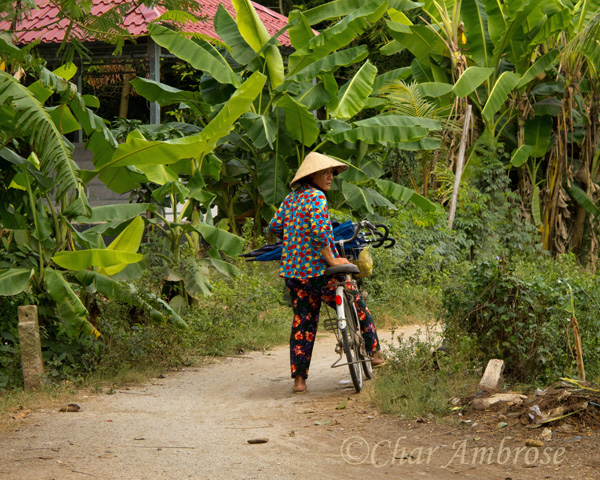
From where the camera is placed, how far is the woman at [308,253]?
5.60 metres

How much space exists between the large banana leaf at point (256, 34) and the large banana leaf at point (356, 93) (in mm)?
984

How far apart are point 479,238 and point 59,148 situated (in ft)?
29.1

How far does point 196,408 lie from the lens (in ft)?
18.4

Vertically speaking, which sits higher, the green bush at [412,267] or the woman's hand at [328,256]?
the woman's hand at [328,256]

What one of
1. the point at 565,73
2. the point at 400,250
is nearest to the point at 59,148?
the point at 400,250

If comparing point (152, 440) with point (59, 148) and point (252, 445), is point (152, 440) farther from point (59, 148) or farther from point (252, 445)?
point (59, 148)

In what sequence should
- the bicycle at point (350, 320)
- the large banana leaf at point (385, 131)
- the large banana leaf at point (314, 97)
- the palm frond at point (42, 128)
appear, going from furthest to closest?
the large banana leaf at point (385, 131)
the large banana leaf at point (314, 97)
the bicycle at point (350, 320)
the palm frond at point (42, 128)

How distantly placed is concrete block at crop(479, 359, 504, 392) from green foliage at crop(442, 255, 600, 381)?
0.16m

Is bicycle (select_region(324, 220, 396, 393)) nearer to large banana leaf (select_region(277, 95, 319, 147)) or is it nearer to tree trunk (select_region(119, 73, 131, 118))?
large banana leaf (select_region(277, 95, 319, 147))

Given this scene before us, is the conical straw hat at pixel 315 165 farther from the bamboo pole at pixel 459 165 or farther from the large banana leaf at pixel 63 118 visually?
the bamboo pole at pixel 459 165

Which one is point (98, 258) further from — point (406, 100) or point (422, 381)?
point (406, 100)

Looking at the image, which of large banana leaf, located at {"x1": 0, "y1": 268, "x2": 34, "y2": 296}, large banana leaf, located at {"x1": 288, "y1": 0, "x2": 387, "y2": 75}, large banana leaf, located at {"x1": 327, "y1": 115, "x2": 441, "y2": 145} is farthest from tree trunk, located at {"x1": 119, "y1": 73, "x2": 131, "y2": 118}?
large banana leaf, located at {"x1": 0, "y1": 268, "x2": 34, "y2": 296}

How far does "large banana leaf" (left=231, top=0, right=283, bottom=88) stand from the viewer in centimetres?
988

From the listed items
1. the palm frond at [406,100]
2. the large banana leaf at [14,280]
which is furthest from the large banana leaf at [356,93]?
the large banana leaf at [14,280]
